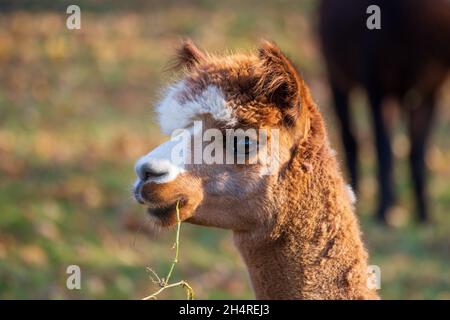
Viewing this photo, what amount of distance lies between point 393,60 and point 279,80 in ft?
19.9

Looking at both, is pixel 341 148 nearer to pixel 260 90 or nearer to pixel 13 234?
pixel 13 234

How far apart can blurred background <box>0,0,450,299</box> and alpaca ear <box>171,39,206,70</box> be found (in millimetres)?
234

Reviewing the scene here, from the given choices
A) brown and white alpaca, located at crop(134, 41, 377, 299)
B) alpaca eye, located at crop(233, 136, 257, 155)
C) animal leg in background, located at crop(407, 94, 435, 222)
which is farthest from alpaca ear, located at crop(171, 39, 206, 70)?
animal leg in background, located at crop(407, 94, 435, 222)

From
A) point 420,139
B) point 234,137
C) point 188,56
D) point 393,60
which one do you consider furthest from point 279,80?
point 420,139

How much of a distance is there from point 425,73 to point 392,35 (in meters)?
0.56

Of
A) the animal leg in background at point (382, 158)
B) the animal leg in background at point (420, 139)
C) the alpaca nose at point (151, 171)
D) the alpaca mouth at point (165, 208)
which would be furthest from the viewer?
the animal leg in background at point (420, 139)

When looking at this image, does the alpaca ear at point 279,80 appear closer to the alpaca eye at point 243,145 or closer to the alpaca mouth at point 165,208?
the alpaca eye at point 243,145

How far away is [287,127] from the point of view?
4.57 metres

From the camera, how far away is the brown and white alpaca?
14.7 feet

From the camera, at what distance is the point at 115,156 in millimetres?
10961

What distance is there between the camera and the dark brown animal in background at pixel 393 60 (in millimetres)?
10266

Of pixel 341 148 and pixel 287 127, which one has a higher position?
pixel 341 148

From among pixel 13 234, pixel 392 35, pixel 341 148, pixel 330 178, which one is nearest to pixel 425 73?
pixel 392 35

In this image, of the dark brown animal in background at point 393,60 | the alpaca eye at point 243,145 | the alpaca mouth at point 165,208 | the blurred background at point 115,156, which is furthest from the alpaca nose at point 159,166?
the dark brown animal in background at point 393,60
